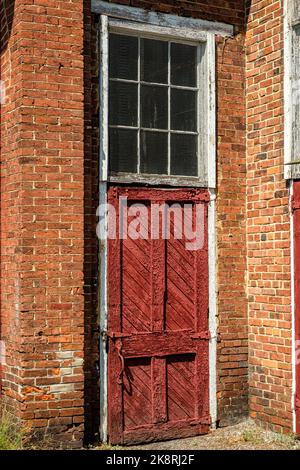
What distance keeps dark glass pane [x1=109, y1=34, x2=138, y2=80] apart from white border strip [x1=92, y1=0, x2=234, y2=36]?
22cm

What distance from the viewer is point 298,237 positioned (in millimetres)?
6996

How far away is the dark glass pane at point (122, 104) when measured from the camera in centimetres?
714

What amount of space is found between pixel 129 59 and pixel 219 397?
3.72 meters

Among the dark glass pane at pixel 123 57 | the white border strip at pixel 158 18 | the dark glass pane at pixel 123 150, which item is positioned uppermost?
the white border strip at pixel 158 18

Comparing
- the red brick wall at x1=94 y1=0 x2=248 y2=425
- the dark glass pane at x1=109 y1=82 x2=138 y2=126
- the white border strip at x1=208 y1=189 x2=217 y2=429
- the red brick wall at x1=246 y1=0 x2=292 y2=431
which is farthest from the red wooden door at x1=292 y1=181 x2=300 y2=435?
the dark glass pane at x1=109 y1=82 x2=138 y2=126

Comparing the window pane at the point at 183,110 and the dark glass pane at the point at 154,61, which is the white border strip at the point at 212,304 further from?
the dark glass pane at the point at 154,61

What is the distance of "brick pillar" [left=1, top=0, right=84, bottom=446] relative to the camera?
6363 mm

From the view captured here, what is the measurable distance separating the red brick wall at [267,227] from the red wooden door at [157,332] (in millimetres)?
558

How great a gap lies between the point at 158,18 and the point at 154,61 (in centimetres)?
45

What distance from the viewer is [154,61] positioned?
7383 mm

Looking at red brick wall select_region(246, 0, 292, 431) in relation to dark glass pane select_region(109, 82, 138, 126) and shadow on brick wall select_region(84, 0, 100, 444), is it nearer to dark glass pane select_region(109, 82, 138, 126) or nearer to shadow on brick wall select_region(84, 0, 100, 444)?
dark glass pane select_region(109, 82, 138, 126)

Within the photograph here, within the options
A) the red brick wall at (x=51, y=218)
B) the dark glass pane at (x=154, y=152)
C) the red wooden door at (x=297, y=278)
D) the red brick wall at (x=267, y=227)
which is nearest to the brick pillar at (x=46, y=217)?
the red brick wall at (x=51, y=218)

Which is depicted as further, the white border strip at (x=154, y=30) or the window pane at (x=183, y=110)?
the window pane at (x=183, y=110)

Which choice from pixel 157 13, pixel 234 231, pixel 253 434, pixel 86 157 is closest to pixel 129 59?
pixel 157 13
